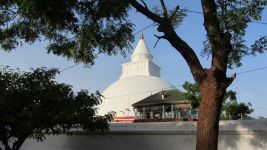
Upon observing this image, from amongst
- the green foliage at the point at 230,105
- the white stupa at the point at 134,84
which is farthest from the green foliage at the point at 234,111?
the white stupa at the point at 134,84

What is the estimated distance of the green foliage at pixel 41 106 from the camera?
11.3 m

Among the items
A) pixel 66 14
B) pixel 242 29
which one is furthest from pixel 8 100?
pixel 242 29

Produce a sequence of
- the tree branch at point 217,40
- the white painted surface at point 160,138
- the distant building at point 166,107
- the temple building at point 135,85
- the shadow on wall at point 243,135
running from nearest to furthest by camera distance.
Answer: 1. the tree branch at point 217,40
2. the shadow on wall at point 243,135
3. the white painted surface at point 160,138
4. the distant building at point 166,107
5. the temple building at point 135,85

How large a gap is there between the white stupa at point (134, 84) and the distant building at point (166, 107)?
7.47 m

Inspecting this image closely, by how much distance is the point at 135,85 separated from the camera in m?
46.8

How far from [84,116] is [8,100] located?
1998 millimetres

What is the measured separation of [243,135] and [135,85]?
1399 inches

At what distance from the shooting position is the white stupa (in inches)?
1769

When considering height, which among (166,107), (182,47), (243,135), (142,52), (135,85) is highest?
(142,52)

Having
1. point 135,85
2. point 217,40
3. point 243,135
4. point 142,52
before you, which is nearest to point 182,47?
point 217,40

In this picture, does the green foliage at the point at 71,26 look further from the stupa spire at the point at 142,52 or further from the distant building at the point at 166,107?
the stupa spire at the point at 142,52

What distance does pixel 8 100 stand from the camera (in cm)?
1152

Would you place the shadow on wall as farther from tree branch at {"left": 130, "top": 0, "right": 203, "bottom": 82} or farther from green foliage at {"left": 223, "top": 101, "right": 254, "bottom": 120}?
green foliage at {"left": 223, "top": 101, "right": 254, "bottom": 120}

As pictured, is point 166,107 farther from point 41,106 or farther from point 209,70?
point 209,70
